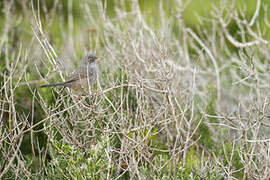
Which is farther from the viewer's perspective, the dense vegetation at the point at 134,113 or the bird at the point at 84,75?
the bird at the point at 84,75

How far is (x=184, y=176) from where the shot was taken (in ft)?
10.8

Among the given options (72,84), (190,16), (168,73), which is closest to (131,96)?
(72,84)

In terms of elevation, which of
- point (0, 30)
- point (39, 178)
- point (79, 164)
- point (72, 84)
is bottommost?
point (39, 178)

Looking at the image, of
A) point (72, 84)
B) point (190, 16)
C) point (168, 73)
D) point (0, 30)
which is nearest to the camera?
point (168, 73)

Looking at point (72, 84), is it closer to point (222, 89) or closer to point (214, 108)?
point (214, 108)

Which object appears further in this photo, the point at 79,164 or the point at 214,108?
the point at 214,108

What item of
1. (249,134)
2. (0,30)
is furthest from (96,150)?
(0,30)

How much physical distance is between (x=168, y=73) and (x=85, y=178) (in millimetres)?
1143

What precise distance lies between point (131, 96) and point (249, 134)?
146 centimetres

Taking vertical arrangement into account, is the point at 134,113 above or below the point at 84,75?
below

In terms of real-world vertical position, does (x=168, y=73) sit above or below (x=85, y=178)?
above

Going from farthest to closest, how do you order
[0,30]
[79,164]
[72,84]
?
1. [0,30]
2. [72,84]
3. [79,164]

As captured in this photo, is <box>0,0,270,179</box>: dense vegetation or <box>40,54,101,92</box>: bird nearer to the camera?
<box>0,0,270,179</box>: dense vegetation

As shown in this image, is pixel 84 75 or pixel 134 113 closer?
pixel 134 113
